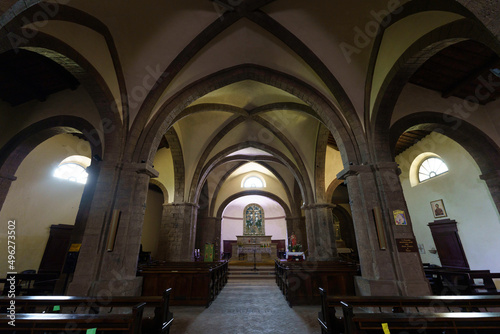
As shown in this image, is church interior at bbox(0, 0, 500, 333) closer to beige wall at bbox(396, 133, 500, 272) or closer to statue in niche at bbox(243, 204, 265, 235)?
beige wall at bbox(396, 133, 500, 272)

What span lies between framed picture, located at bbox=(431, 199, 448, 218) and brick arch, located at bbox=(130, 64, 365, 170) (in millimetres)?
6599

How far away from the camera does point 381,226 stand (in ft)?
16.4

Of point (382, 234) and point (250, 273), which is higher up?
point (382, 234)

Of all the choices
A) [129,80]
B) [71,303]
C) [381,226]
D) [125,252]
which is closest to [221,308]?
[125,252]

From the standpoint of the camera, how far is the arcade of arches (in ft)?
15.4

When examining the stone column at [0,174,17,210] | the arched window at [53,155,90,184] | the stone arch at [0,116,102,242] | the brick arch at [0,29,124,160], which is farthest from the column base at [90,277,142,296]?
the arched window at [53,155,90,184]

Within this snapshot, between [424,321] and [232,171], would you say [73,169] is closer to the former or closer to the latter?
[232,171]

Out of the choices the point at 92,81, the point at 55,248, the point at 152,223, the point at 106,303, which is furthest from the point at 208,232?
the point at 106,303

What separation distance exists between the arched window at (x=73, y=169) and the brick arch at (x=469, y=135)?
1340 cm

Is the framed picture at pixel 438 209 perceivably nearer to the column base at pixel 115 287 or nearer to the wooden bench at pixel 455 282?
the wooden bench at pixel 455 282

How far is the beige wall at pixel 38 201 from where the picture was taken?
8148 mm

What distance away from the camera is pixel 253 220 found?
21203 millimetres

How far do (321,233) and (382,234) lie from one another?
5.25m

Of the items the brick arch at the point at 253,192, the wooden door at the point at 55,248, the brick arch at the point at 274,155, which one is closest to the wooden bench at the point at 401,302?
the brick arch at the point at 274,155
